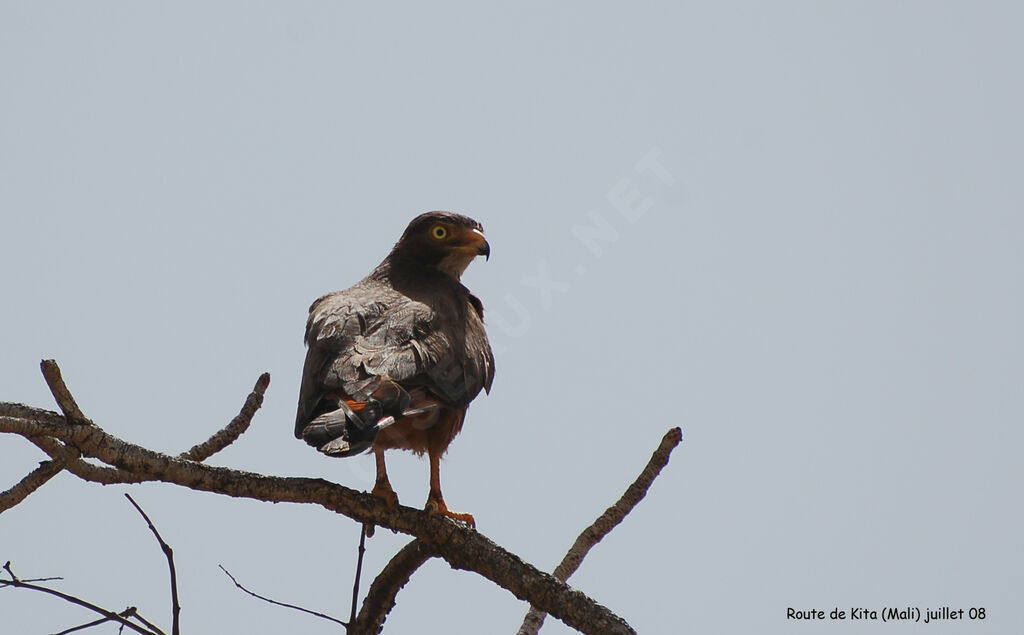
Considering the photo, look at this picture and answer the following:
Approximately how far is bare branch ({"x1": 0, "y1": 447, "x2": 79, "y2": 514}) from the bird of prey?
38.2 inches

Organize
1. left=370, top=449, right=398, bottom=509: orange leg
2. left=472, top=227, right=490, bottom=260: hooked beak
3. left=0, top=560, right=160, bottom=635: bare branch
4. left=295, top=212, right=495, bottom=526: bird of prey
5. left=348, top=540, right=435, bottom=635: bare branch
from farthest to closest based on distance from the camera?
left=472, top=227, right=490, bottom=260: hooked beak < left=370, top=449, right=398, bottom=509: orange leg < left=295, top=212, right=495, bottom=526: bird of prey < left=348, top=540, right=435, bottom=635: bare branch < left=0, top=560, right=160, bottom=635: bare branch

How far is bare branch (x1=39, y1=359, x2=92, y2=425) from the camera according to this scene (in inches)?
128

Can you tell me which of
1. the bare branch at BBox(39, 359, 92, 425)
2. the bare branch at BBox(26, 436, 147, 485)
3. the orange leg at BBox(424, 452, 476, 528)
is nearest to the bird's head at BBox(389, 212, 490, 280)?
the orange leg at BBox(424, 452, 476, 528)

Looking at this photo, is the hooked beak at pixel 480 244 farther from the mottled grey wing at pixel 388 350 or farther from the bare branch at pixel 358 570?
the bare branch at pixel 358 570

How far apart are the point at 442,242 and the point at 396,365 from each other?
83.7 inches

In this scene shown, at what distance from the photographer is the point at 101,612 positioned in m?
2.99

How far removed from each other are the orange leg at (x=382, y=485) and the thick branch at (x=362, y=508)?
0.25m

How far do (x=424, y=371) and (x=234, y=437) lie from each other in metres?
1.05

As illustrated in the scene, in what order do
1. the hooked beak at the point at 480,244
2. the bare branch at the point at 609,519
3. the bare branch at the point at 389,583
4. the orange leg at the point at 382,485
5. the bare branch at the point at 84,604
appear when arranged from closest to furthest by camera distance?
the bare branch at the point at 84,604
the bare branch at the point at 609,519
the bare branch at the point at 389,583
the orange leg at the point at 382,485
the hooked beak at the point at 480,244

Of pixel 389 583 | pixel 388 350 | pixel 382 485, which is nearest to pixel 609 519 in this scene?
pixel 389 583

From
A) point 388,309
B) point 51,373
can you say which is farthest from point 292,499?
point 388,309

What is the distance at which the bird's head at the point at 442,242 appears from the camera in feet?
22.5

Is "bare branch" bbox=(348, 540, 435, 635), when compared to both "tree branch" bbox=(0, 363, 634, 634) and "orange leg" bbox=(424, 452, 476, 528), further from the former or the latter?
"orange leg" bbox=(424, 452, 476, 528)

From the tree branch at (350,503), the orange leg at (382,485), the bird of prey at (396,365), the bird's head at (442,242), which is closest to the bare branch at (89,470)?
the tree branch at (350,503)
